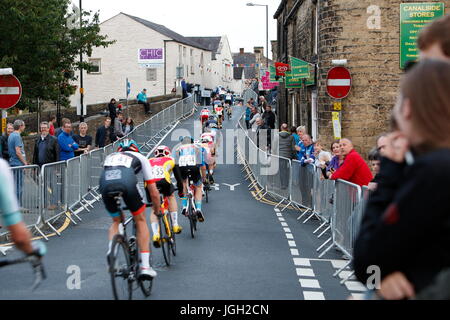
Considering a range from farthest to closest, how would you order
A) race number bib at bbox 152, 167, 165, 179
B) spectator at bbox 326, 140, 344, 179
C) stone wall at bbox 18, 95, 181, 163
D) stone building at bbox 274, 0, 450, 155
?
stone building at bbox 274, 0, 450, 155
stone wall at bbox 18, 95, 181, 163
spectator at bbox 326, 140, 344, 179
race number bib at bbox 152, 167, 165, 179

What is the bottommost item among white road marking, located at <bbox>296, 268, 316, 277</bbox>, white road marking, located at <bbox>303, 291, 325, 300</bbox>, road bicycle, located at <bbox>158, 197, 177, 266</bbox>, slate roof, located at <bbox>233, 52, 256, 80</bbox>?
white road marking, located at <bbox>296, 268, 316, 277</bbox>

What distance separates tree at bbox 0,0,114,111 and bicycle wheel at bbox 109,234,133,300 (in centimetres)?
1742

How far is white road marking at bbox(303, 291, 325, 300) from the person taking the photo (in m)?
8.16

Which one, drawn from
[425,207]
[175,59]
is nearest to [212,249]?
[425,207]

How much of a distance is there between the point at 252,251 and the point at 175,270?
2.01 metres

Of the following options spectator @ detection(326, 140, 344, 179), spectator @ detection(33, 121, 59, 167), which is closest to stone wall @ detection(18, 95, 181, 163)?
spectator @ detection(33, 121, 59, 167)

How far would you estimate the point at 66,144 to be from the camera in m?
17.1

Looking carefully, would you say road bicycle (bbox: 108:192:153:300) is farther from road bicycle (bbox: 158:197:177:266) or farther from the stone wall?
the stone wall

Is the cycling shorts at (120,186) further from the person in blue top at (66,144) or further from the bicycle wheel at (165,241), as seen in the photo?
the person in blue top at (66,144)

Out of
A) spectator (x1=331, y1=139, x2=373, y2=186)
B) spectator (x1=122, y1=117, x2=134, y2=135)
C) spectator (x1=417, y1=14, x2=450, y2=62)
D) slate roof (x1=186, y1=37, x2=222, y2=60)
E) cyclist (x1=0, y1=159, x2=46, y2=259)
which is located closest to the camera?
spectator (x1=417, y1=14, x2=450, y2=62)

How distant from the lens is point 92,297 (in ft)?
26.8

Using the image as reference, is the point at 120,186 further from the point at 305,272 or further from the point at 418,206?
the point at 418,206

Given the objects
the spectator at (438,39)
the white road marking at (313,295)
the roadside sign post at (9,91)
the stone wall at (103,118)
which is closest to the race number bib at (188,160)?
the roadside sign post at (9,91)

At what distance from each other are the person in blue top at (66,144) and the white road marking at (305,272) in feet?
28.8
